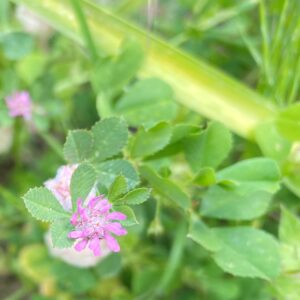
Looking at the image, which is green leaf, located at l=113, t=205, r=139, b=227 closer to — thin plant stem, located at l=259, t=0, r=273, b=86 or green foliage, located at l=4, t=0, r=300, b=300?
green foliage, located at l=4, t=0, r=300, b=300

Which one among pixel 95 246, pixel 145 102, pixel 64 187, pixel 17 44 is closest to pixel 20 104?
pixel 17 44

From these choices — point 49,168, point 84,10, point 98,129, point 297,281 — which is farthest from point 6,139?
point 297,281

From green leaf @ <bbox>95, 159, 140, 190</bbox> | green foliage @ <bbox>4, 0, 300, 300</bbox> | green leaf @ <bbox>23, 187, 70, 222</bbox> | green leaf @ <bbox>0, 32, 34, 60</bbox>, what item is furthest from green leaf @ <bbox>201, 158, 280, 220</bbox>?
green leaf @ <bbox>0, 32, 34, 60</bbox>

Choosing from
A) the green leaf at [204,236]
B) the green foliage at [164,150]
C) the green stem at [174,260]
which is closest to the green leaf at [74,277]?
the green foliage at [164,150]

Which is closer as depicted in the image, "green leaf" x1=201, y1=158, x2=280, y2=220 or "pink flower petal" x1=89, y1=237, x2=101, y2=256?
"pink flower petal" x1=89, y1=237, x2=101, y2=256

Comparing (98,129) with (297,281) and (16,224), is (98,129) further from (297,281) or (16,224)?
(16,224)

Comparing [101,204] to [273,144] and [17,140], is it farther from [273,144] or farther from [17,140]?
[17,140]

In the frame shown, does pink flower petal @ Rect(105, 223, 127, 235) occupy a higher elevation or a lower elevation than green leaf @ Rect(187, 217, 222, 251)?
higher
